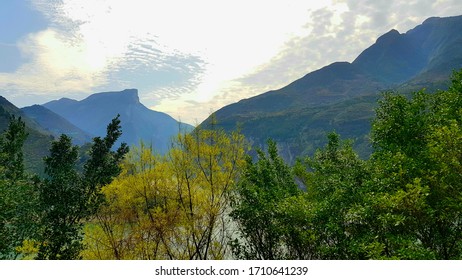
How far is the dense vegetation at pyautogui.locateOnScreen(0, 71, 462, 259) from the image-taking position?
49.3 feet

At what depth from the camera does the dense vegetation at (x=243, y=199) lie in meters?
15.0

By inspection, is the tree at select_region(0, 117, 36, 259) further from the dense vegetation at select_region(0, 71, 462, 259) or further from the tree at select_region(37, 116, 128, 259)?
the tree at select_region(37, 116, 128, 259)

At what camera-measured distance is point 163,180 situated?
2477 cm

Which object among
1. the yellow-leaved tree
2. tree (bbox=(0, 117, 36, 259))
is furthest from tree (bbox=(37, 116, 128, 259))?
the yellow-leaved tree

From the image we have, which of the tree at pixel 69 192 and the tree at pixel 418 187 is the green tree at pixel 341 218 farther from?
the tree at pixel 69 192

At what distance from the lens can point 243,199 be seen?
75.5 feet

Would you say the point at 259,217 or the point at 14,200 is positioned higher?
the point at 14,200

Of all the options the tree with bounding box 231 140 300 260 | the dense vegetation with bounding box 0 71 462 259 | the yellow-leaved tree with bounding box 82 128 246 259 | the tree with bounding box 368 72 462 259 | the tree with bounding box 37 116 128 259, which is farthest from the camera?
the yellow-leaved tree with bounding box 82 128 246 259

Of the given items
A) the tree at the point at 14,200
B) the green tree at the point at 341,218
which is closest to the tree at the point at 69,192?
the tree at the point at 14,200

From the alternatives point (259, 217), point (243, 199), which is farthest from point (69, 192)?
point (259, 217)

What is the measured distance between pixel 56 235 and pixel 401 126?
22.0 metres

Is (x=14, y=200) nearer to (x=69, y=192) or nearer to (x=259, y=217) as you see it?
(x=69, y=192)

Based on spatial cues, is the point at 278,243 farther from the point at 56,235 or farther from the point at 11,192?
the point at 11,192
